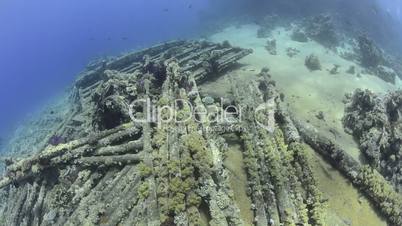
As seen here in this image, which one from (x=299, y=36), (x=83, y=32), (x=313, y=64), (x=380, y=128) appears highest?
(x=380, y=128)

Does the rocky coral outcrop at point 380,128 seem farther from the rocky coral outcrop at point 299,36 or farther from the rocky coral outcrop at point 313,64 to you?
the rocky coral outcrop at point 299,36

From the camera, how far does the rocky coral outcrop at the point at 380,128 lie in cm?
934

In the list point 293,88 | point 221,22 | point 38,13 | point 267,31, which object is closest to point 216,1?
point 221,22

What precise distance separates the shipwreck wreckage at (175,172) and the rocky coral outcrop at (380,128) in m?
1.61

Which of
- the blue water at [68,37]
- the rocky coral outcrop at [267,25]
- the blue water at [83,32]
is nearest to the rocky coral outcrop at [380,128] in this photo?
the rocky coral outcrop at [267,25]

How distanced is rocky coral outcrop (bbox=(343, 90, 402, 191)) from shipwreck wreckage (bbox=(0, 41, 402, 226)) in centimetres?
161

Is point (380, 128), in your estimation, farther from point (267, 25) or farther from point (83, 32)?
point (83, 32)

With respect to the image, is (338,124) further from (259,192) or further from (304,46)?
(304,46)

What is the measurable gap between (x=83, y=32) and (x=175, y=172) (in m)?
76.1

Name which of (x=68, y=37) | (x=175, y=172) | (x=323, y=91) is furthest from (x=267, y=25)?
(x=68, y=37)

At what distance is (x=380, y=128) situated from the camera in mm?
9797

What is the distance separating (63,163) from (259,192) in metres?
4.73

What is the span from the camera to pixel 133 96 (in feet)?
32.5

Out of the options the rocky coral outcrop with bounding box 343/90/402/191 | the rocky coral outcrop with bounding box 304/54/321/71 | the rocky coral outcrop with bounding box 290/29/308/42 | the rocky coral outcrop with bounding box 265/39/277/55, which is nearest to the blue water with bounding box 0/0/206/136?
the rocky coral outcrop with bounding box 290/29/308/42
